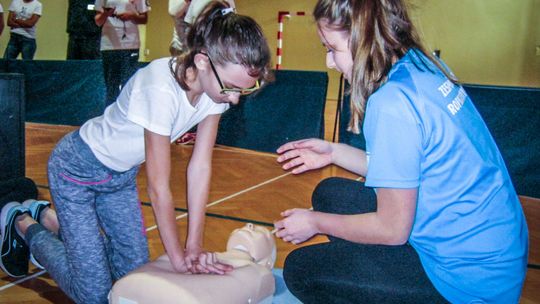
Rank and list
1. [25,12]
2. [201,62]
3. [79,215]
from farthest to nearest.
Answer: [25,12] < [79,215] < [201,62]

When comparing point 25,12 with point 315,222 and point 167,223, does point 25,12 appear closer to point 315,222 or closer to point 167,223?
point 167,223

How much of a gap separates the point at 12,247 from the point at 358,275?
1182 millimetres

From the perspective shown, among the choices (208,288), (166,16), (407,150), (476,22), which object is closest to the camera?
(407,150)

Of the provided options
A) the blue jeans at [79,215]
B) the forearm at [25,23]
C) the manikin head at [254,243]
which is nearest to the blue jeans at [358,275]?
the manikin head at [254,243]

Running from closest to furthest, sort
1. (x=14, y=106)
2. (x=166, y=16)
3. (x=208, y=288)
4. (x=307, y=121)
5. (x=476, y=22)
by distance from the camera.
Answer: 1. (x=208, y=288)
2. (x=14, y=106)
3. (x=307, y=121)
4. (x=476, y=22)
5. (x=166, y=16)

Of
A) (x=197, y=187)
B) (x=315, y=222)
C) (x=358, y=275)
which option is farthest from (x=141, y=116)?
(x=358, y=275)

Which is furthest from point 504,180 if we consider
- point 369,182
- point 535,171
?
point 535,171

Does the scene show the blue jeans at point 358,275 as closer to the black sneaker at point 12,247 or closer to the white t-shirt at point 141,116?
the white t-shirt at point 141,116

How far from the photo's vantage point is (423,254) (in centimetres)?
96

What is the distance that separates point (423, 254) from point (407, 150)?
0.23 m

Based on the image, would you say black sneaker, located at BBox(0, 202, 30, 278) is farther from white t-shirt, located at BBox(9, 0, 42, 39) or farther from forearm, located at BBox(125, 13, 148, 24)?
white t-shirt, located at BBox(9, 0, 42, 39)

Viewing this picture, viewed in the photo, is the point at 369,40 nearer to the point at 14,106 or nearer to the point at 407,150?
the point at 407,150

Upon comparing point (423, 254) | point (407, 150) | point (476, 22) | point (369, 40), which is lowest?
point (423, 254)

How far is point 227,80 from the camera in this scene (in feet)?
4.00
